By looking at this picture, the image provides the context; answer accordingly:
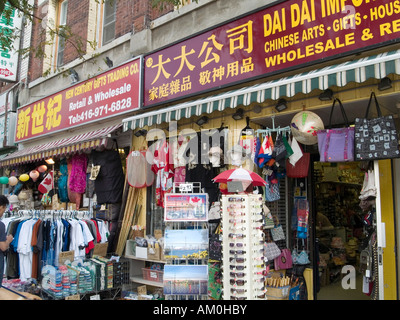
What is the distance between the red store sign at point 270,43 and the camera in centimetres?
486

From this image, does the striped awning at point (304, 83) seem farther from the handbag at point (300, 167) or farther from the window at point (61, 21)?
the window at point (61, 21)

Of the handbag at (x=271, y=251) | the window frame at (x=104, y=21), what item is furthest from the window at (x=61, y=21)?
the handbag at (x=271, y=251)

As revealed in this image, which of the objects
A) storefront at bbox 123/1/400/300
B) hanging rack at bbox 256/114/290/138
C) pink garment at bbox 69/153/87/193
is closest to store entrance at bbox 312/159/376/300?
storefront at bbox 123/1/400/300

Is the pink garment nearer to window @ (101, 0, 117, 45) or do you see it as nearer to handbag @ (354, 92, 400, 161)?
window @ (101, 0, 117, 45)

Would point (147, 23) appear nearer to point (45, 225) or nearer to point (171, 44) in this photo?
point (171, 44)

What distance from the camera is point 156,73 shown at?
782 cm

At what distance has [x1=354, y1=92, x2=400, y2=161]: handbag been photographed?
4.47 metres

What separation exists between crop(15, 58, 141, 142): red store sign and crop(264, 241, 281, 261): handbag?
14.2ft

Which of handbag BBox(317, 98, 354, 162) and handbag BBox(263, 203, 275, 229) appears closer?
handbag BBox(317, 98, 354, 162)

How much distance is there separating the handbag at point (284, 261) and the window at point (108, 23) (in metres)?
7.77

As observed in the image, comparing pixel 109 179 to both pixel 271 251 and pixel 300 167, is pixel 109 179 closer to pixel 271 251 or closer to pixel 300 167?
pixel 271 251

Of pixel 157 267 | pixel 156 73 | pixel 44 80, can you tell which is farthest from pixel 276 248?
pixel 44 80

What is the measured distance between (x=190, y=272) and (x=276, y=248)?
6.03 feet
